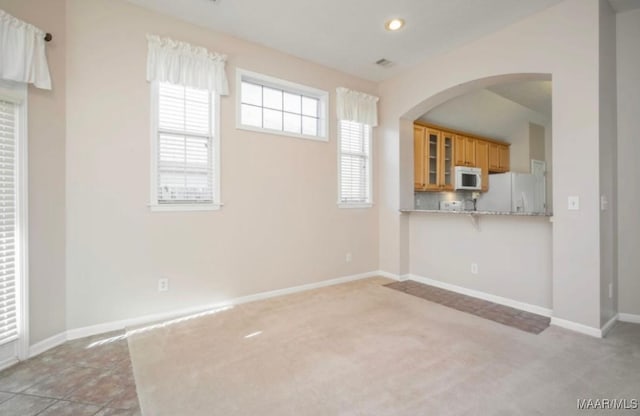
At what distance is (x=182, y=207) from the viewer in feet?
10.0

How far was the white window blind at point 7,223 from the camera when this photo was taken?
6.90ft

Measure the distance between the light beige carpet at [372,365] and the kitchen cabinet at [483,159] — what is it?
3603 millimetres

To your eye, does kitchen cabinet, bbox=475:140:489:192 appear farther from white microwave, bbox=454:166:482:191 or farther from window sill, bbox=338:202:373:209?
window sill, bbox=338:202:373:209

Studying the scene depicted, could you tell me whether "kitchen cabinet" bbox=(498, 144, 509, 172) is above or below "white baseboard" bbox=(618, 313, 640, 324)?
above

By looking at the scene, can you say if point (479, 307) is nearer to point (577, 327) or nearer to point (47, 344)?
point (577, 327)

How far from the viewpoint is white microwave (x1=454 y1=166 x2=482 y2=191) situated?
5352 mm

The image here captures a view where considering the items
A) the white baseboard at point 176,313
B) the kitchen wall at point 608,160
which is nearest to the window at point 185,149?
the white baseboard at point 176,313

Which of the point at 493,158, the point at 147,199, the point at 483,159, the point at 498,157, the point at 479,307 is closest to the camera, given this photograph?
the point at 147,199

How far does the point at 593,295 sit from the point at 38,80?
500 centimetres

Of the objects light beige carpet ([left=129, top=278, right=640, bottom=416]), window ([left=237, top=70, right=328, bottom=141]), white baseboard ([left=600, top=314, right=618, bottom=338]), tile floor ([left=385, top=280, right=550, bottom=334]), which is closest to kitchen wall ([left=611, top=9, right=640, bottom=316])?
white baseboard ([left=600, top=314, right=618, bottom=338])

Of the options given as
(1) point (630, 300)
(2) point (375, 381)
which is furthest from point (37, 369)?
(1) point (630, 300)

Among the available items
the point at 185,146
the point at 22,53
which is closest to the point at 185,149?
the point at 185,146

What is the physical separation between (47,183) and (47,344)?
4.36ft

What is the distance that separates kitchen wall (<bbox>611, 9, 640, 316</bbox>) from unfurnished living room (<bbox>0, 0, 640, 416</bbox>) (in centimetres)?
2
